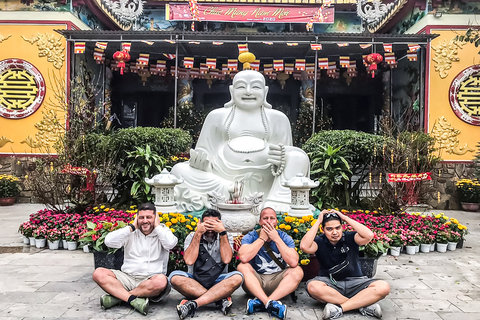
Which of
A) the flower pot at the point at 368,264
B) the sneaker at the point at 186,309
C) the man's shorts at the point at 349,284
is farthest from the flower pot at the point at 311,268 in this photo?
the sneaker at the point at 186,309

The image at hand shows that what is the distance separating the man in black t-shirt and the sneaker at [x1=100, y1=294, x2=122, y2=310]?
1.54 meters

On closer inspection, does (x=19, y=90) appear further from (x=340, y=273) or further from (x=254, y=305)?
(x=340, y=273)

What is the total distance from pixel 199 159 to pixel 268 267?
240 centimetres

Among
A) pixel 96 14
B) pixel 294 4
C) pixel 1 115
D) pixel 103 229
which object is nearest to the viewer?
pixel 103 229

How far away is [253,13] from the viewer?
1220 cm

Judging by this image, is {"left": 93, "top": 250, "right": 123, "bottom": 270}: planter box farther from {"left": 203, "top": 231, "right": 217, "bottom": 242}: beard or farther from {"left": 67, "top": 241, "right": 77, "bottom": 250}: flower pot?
{"left": 67, "top": 241, "right": 77, "bottom": 250}: flower pot

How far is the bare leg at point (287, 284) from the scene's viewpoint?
320 centimetres

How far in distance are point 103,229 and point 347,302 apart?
250 centimetres

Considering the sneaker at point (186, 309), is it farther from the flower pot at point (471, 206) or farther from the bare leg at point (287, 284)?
the flower pot at point (471, 206)

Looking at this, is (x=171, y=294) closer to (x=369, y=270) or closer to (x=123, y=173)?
(x=369, y=270)

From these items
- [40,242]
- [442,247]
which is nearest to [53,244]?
[40,242]

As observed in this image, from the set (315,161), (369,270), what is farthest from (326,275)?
(315,161)

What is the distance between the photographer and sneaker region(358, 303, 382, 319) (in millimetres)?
3113

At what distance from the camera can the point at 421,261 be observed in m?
4.95
